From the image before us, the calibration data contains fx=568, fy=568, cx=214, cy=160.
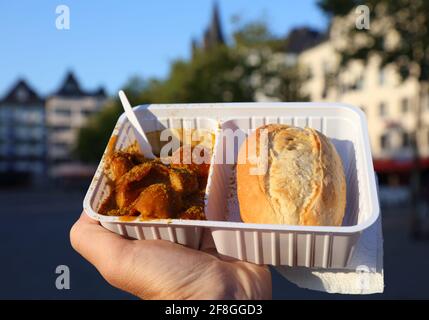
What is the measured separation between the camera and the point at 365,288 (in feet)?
10.7

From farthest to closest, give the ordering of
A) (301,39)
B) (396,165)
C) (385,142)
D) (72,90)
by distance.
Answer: (72,90)
(301,39)
(385,142)
(396,165)

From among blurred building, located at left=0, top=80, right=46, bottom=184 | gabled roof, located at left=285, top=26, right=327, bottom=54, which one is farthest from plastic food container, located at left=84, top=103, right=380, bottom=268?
blurred building, located at left=0, top=80, right=46, bottom=184

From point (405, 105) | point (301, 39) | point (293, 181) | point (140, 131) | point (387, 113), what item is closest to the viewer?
point (293, 181)

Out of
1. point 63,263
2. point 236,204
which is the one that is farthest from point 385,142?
point 236,204

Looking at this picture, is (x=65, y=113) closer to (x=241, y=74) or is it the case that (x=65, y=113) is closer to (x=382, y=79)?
(x=382, y=79)

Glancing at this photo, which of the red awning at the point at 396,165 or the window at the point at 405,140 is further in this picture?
the window at the point at 405,140

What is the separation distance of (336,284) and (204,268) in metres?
0.82

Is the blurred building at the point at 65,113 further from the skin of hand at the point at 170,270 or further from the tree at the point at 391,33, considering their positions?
the skin of hand at the point at 170,270

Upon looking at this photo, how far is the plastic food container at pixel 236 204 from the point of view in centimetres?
294

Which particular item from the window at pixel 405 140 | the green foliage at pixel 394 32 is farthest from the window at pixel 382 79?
the green foliage at pixel 394 32

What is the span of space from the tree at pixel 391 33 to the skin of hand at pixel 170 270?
1219 cm

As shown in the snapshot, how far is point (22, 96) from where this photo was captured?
111 metres

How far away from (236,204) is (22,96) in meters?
114

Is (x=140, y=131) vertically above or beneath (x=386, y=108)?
above
